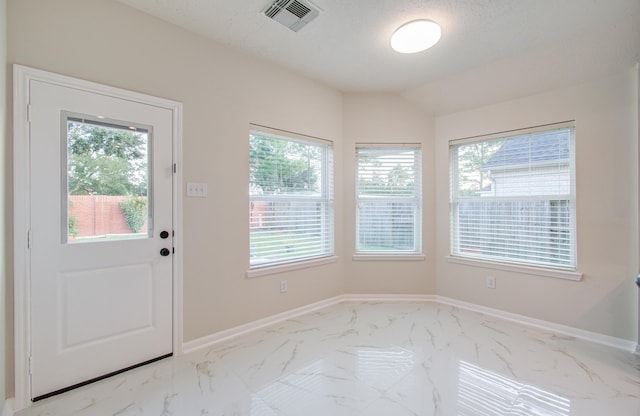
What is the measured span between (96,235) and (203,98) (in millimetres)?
1349

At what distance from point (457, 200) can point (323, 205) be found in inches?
64.5

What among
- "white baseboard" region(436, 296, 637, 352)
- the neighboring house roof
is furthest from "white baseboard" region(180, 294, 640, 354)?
the neighboring house roof

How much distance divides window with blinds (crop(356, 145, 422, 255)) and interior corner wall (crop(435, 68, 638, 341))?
1101mm

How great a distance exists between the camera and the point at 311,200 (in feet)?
11.2

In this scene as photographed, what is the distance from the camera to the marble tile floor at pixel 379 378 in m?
1.72

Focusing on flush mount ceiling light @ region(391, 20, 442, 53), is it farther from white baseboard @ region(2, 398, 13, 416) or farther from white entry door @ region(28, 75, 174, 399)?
white baseboard @ region(2, 398, 13, 416)

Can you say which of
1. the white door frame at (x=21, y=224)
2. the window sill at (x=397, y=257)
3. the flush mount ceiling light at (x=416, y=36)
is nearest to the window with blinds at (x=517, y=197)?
the window sill at (x=397, y=257)

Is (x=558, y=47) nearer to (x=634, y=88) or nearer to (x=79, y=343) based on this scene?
(x=634, y=88)

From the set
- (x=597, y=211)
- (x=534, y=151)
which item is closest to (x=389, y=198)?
(x=534, y=151)

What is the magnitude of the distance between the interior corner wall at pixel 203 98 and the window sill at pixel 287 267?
0.06m

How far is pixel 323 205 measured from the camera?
3.57 metres

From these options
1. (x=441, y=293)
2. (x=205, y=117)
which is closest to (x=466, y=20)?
(x=205, y=117)

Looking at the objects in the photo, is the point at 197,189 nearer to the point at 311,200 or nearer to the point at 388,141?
the point at 311,200

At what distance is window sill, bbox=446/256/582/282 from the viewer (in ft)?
8.92
